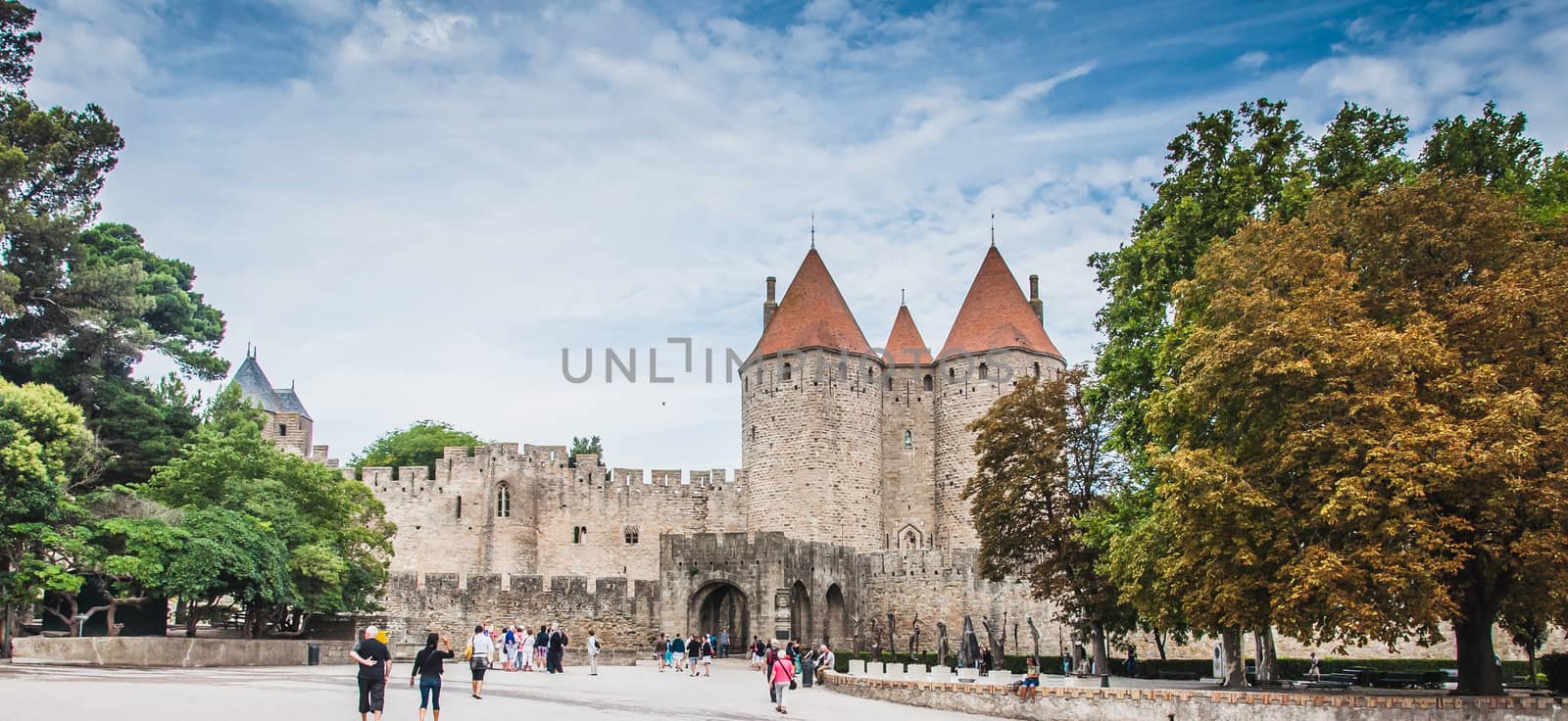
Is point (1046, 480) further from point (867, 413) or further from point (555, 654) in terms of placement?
point (867, 413)

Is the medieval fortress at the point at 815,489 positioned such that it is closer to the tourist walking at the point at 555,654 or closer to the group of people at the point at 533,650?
the group of people at the point at 533,650

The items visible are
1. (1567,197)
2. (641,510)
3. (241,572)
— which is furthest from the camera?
(641,510)

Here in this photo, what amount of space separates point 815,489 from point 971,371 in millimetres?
7340

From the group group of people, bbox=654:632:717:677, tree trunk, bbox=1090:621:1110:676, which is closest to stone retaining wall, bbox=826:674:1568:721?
tree trunk, bbox=1090:621:1110:676

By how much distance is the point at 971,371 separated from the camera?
163 ft

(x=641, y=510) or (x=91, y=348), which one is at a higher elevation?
(x=91, y=348)

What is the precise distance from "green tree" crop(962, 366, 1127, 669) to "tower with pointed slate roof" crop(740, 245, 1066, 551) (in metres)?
15.9

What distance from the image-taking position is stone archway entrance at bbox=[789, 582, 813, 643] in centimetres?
4041

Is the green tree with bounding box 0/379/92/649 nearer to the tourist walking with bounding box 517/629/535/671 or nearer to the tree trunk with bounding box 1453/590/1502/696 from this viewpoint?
the tourist walking with bounding box 517/629/535/671

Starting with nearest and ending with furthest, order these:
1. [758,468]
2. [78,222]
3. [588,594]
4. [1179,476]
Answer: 1. [1179,476]
2. [78,222]
3. [588,594]
4. [758,468]

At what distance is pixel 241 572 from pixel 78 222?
12591mm

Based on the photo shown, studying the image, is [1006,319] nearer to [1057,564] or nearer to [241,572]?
[1057,564]

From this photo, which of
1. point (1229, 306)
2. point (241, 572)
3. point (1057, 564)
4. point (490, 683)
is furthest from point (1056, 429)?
point (241, 572)

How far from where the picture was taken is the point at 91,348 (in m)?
35.4
